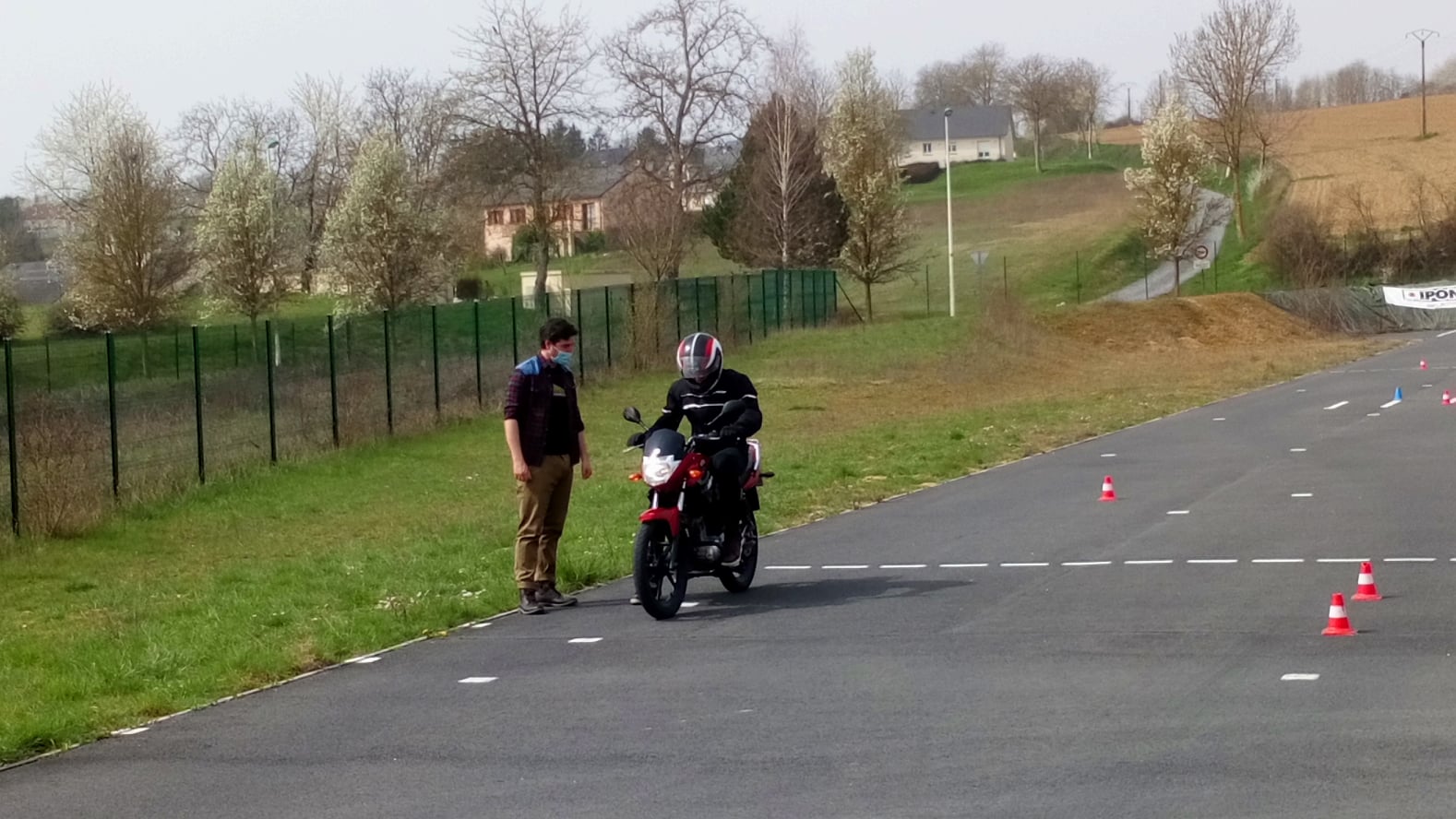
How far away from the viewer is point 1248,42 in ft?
278

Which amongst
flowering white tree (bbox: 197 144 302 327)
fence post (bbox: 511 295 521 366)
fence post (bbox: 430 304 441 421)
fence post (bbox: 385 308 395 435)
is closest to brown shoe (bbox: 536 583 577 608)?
fence post (bbox: 385 308 395 435)

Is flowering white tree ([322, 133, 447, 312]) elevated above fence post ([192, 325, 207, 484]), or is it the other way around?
flowering white tree ([322, 133, 447, 312])

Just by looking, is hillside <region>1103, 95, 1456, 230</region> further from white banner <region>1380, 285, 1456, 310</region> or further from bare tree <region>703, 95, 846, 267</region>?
bare tree <region>703, 95, 846, 267</region>

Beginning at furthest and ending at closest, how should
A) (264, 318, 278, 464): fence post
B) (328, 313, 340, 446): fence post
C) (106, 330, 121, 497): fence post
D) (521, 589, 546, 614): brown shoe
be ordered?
(328, 313, 340, 446): fence post < (264, 318, 278, 464): fence post < (106, 330, 121, 497): fence post < (521, 589, 546, 614): brown shoe

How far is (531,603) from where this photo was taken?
12.0m

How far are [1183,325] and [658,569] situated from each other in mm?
45877

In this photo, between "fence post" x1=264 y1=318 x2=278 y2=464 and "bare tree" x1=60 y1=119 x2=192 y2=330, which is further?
"bare tree" x1=60 y1=119 x2=192 y2=330

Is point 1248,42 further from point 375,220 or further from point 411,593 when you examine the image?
point 411,593

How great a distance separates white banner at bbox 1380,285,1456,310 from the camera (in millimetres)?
60469

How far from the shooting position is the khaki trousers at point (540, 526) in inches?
475

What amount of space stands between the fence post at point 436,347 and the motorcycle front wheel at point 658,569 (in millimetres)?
19506

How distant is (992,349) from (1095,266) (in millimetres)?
44295

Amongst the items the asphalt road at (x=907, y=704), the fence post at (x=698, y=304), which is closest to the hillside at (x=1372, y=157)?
the fence post at (x=698, y=304)

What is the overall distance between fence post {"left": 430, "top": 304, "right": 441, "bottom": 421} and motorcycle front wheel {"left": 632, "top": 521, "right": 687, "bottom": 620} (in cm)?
1951
